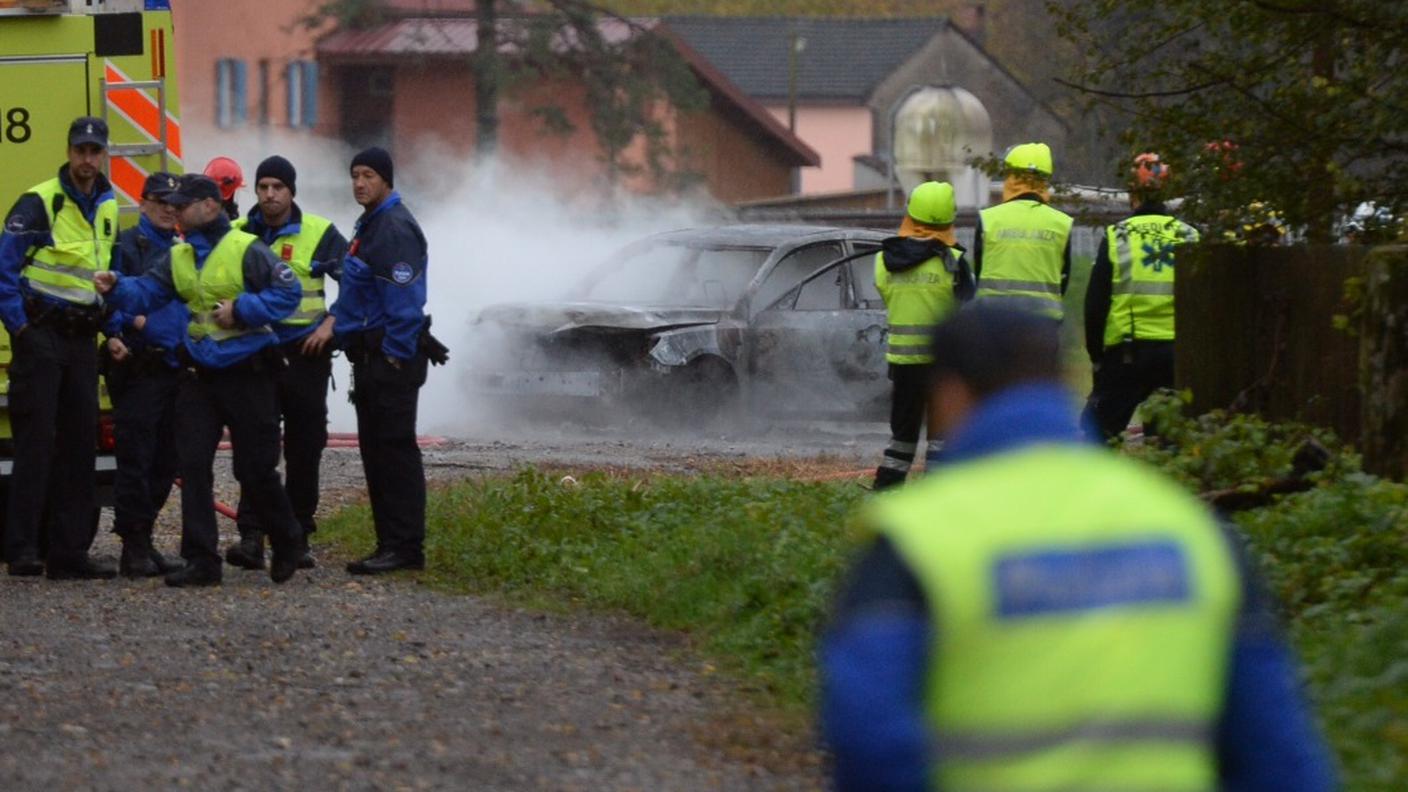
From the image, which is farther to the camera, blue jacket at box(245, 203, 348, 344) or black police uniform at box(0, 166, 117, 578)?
blue jacket at box(245, 203, 348, 344)

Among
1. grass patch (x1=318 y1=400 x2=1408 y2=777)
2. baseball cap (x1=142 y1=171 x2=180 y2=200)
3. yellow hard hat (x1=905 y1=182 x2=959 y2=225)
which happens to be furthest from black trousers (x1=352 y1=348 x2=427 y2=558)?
yellow hard hat (x1=905 y1=182 x2=959 y2=225)

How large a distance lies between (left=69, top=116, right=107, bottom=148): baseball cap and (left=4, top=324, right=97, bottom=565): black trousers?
0.84 meters

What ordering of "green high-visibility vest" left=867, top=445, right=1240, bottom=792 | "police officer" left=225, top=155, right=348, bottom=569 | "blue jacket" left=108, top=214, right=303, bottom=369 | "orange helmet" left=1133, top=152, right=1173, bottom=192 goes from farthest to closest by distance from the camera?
"orange helmet" left=1133, top=152, right=1173, bottom=192 → "police officer" left=225, top=155, right=348, bottom=569 → "blue jacket" left=108, top=214, right=303, bottom=369 → "green high-visibility vest" left=867, top=445, right=1240, bottom=792

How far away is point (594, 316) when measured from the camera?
1655 centimetres

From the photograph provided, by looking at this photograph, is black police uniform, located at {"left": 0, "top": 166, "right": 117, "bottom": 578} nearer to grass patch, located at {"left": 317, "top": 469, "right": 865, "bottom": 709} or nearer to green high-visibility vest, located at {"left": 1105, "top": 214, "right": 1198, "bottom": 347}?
grass patch, located at {"left": 317, "top": 469, "right": 865, "bottom": 709}

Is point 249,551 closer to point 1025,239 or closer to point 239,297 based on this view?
point 239,297

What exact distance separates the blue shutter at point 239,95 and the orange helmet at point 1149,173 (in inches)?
1299

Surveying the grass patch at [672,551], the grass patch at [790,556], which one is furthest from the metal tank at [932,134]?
the grass patch at [672,551]

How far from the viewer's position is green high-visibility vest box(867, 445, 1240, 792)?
8.86 feet

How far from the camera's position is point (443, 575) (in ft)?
33.5

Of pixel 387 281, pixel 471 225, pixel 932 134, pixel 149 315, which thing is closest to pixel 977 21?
pixel 932 134

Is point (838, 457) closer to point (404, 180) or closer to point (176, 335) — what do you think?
point (176, 335)

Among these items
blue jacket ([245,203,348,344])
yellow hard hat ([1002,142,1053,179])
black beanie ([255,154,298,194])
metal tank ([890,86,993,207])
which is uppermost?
metal tank ([890,86,993,207])

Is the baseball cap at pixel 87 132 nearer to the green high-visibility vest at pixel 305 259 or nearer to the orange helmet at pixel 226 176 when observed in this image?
the green high-visibility vest at pixel 305 259
